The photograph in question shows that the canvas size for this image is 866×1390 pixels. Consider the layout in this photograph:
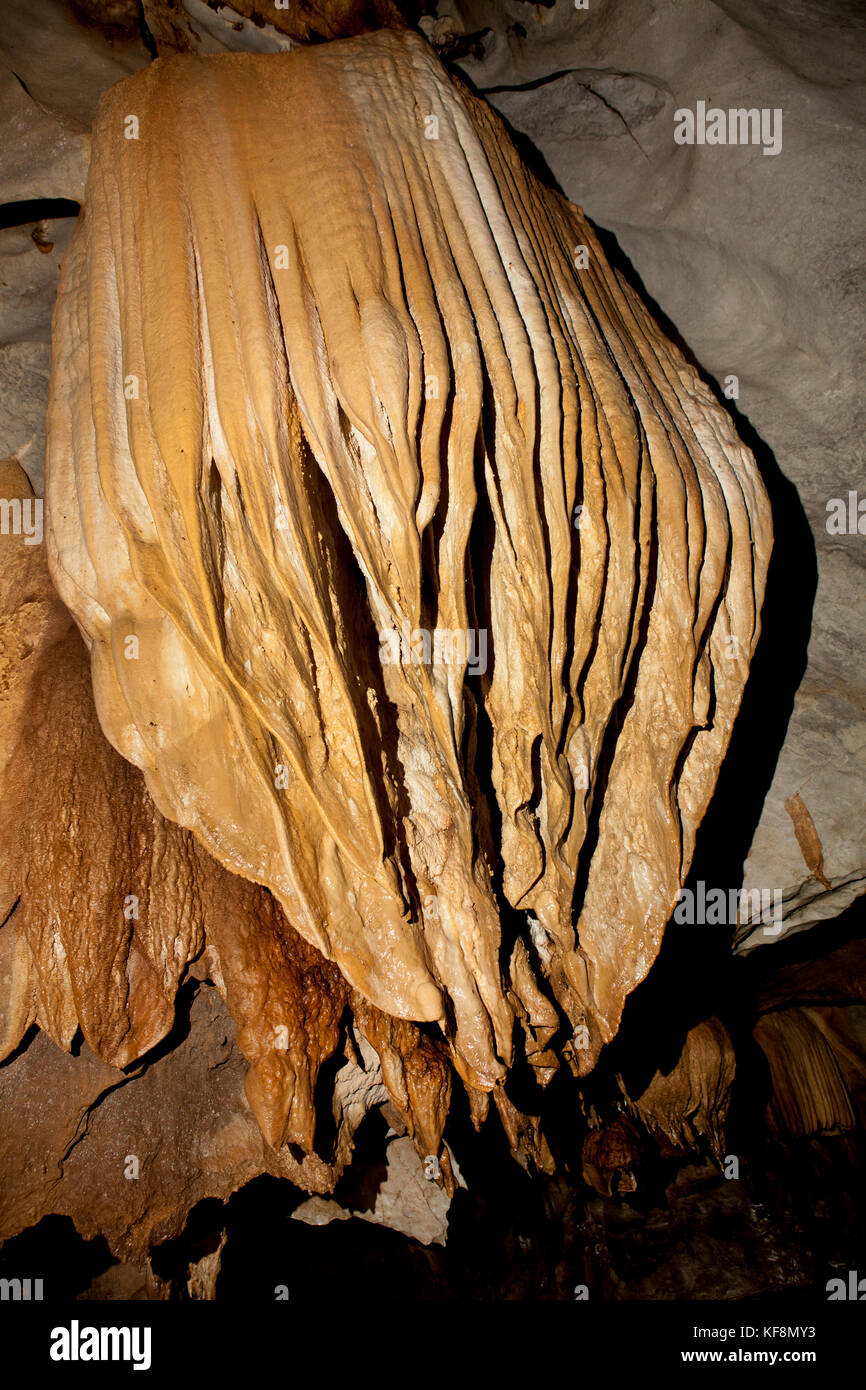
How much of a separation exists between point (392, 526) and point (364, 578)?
34cm

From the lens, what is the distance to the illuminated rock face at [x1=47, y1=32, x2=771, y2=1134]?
3.68 ft

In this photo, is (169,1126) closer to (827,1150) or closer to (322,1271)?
(322,1271)

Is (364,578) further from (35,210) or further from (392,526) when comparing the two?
(35,210)

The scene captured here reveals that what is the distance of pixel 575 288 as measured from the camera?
1438 millimetres

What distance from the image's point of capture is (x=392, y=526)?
44.6 inches

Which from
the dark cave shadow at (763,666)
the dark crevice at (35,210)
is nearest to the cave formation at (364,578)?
the dark crevice at (35,210)

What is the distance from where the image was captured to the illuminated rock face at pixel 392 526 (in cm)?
112

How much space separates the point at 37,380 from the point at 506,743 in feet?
5.33

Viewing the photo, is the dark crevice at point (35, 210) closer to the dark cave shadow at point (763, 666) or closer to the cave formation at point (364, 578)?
the cave formation at point (364, 578)

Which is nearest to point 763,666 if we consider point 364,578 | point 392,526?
point 364,578

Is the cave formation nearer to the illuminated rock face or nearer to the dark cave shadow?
the illuminated rock face

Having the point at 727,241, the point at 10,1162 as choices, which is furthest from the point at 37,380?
the point at 10,1162

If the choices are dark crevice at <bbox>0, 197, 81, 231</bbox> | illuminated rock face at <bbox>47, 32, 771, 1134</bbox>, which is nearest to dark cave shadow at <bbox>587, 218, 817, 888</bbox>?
illuminated rock face at <bbox>47, 32, 771, 1134</bbox>
